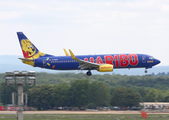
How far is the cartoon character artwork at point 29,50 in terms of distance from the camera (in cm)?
6638

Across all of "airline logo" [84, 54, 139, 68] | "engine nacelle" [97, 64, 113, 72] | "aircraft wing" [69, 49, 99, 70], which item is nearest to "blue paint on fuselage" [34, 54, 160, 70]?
"airline logo" [84, 54, 139, 68]

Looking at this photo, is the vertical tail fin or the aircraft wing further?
the vertical tail fin

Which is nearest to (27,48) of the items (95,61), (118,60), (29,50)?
(29,50)

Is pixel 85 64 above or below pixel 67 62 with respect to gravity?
below

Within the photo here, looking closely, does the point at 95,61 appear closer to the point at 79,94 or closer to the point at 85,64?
the point at 85,64

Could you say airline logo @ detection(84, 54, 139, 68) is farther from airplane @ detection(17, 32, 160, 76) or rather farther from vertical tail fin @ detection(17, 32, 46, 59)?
vertical tail fin @ detection(17, 32, 46, 59)

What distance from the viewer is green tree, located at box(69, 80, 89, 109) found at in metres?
91.9

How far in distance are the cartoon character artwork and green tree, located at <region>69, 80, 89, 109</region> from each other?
2974 centimetres

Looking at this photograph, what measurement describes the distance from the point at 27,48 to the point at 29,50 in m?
0.74

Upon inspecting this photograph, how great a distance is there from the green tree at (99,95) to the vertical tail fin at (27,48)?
3316 cm

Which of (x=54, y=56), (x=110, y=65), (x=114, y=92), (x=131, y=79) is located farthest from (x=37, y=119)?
(x=131, y=79)

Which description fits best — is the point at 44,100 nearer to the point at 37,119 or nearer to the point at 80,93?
the point at 80,93

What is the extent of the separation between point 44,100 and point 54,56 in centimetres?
3285

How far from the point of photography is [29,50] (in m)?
67.2
